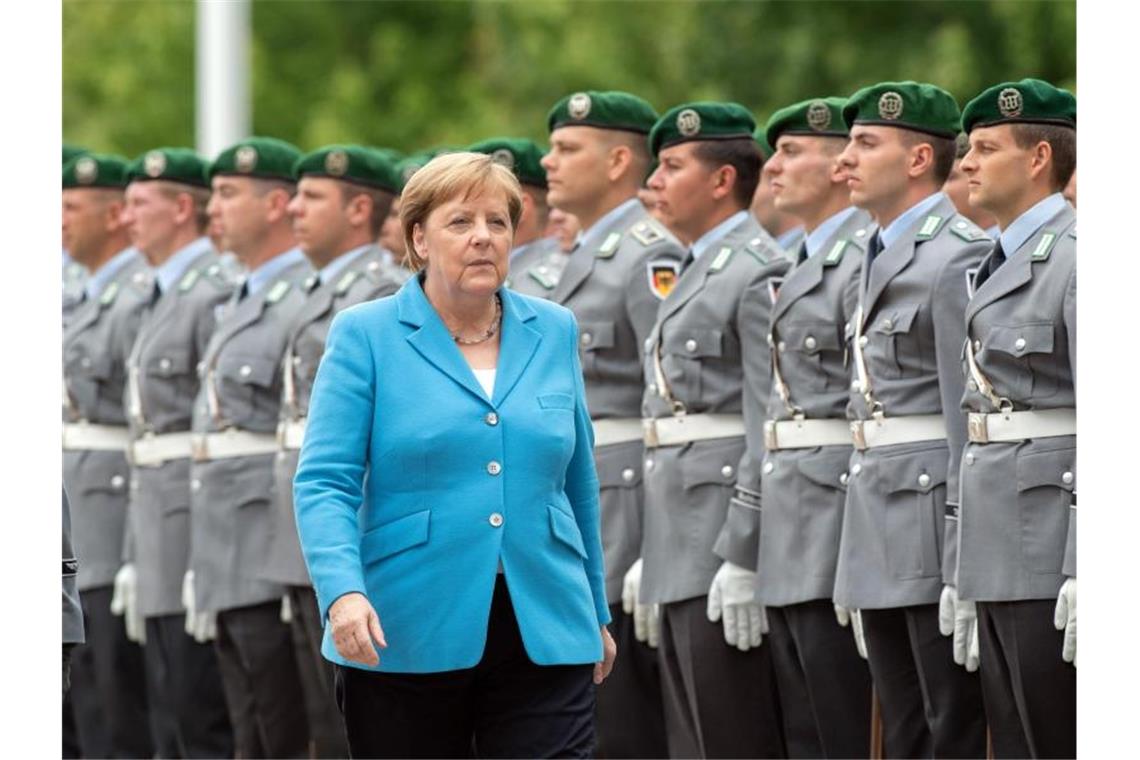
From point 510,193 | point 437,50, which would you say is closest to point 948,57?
point 437,50

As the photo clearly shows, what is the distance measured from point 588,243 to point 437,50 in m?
16.4

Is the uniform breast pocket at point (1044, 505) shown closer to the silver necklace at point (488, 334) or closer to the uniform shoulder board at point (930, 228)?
the uniform shoulder board at point (930, 228)

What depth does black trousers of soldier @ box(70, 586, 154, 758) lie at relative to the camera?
402 inches

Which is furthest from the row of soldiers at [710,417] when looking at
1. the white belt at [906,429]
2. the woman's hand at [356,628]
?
the woman's hand at [356,628]

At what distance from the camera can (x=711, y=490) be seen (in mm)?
7875

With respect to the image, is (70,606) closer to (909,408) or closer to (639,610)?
(909,408)

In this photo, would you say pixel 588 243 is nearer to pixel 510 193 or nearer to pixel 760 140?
pixel 760 140

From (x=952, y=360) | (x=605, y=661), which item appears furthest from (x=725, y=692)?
(x=605, y=661)

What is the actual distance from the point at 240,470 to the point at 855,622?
304 cm

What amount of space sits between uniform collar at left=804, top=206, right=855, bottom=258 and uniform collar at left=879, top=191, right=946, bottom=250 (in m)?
0.49

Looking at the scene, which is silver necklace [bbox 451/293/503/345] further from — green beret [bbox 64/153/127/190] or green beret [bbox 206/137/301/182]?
green beret [bbox 64/153/127/190]

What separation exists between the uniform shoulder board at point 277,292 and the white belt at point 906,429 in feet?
10.3

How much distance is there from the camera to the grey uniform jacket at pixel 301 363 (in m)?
9.17

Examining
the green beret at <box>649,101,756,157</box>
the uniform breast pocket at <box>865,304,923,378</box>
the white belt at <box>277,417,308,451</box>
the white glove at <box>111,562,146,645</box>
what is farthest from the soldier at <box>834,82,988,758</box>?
the white glove at <box>111,562,146,645</box>
